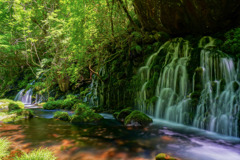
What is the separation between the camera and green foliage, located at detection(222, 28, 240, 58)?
6923 millimetres

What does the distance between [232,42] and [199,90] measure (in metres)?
2.83

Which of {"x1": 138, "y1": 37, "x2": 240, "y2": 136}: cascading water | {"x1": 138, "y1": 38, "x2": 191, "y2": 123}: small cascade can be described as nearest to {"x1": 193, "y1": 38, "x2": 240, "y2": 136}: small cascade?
{"x1": 138, "y1": 37, "x2": 240, "y2": 136}: cascading water

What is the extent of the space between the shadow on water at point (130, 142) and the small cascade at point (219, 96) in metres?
0.48

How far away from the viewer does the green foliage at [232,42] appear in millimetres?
6923

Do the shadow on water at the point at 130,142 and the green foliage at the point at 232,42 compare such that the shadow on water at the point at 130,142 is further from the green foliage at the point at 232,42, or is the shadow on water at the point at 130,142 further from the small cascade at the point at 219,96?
the green foliage at the point at 232,42

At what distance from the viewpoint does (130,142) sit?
4906mm

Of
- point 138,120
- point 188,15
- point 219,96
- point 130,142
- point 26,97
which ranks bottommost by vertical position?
point 130,142

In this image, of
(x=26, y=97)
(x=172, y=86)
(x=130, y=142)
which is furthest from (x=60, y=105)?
(x=130, y=142)

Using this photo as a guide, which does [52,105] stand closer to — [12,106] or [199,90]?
[12,106]

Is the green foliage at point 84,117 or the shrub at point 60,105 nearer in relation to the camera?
the green foliage at point 84,117

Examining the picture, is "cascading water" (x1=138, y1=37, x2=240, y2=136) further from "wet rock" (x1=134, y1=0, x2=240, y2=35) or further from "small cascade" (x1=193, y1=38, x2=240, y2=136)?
"wet rock" (x1=134, y1=0, x2=240, y2=35)

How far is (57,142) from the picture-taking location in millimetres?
4832

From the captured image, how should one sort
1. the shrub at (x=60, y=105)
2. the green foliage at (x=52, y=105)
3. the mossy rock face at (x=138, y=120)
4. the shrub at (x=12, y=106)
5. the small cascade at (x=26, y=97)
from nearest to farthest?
1. the mossy rock face at (x=138, y=120)
2. the shrub at (x=12, y=106)
3. the shrub at (x=60, y=105)
4. the green foliage at (x=52, y=105)
5. the small cascade at (x=26, y=97)

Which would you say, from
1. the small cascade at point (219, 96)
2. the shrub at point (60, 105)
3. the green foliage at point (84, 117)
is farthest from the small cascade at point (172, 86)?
the shrub at point (60, 105)
